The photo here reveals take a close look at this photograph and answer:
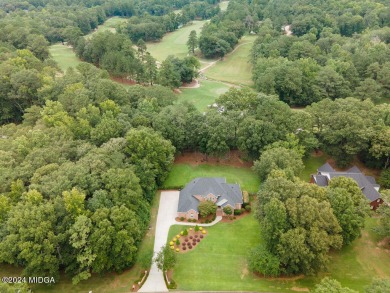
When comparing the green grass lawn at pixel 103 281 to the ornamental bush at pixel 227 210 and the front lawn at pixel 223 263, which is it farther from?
the ornamental bush at pixel 227 210

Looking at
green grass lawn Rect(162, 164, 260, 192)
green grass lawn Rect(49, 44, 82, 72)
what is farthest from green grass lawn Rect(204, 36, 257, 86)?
green grass lawn Rect(162, 164, 260, 192)

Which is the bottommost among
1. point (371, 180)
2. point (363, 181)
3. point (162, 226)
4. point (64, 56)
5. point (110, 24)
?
point (110, 24)

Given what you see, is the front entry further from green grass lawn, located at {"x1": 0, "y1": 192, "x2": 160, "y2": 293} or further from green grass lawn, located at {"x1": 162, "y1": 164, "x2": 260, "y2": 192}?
green grass lawn, located at {"x1": 0, "y1": 192, "x2": 160, "y2": 293}

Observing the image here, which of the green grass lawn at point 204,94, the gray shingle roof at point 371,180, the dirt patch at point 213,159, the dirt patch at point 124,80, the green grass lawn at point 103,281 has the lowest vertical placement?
the green grass lawn at point 204,94

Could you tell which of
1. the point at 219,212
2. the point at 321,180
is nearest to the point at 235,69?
the point at 321,180

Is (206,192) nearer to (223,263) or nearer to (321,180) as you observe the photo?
(223,263)

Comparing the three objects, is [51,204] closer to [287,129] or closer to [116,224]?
[116,224]

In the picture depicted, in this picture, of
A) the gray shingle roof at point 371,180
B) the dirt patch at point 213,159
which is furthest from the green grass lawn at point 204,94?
the gray shingle roof at point 371,180
